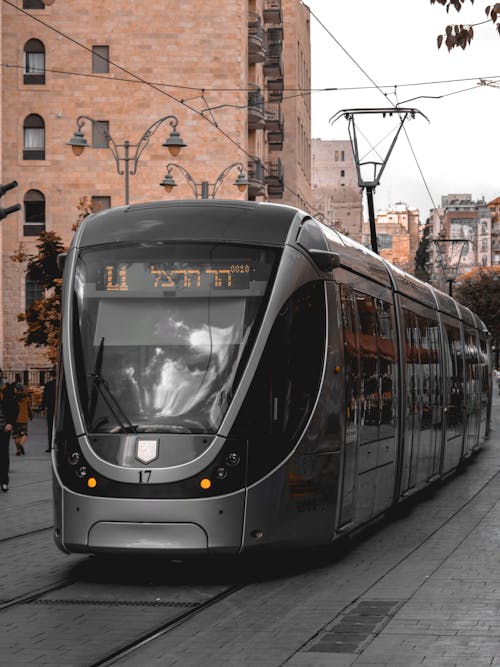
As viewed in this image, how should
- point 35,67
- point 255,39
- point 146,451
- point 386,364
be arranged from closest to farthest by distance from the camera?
point 146,451, point 386,364, point 35,67, point 255,39

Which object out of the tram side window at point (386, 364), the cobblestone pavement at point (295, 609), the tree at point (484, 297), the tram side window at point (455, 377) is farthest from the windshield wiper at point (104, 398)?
the tree at point (484, 297)

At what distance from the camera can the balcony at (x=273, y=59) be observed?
6531 centimetres

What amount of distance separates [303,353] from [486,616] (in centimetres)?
294

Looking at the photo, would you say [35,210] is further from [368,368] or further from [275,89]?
[368,368]

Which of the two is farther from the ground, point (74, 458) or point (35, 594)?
point (74, 458)

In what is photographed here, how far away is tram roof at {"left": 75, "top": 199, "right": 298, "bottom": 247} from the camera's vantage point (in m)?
11.4

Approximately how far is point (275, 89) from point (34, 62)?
15.0 m

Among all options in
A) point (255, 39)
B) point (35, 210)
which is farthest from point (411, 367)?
point (255, 39)

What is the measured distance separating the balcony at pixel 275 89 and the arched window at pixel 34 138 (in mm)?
13893

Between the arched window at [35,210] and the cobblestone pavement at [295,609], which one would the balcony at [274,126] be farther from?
the cobblestone pavement at [295,609]

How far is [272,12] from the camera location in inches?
2569

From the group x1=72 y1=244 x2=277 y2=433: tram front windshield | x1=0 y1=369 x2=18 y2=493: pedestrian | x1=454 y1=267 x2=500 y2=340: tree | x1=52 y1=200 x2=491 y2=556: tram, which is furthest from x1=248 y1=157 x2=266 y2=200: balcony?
x1=454 y1=267 x2=500 y2=340: tree

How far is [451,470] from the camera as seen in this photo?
22.0 meters

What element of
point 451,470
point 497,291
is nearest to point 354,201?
point 497,291
